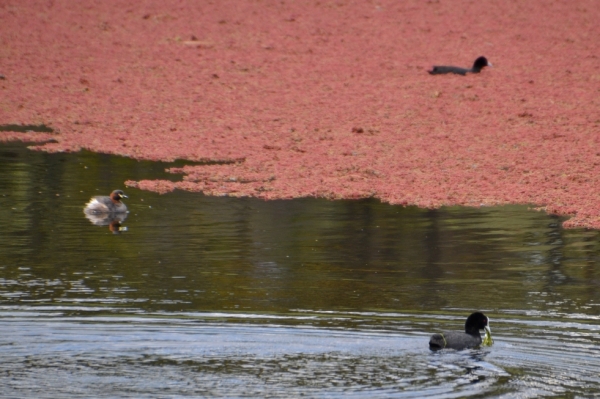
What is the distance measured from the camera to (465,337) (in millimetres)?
10203

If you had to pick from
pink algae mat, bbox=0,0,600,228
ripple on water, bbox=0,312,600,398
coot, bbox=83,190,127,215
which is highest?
pink algae mat, bbox=0,0,600,228

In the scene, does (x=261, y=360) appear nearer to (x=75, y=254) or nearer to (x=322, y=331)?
(x=322, y=331)

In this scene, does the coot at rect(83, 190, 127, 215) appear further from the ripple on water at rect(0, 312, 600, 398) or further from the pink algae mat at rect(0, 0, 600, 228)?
the ripple on water at rect(0, 312, 600, 398)

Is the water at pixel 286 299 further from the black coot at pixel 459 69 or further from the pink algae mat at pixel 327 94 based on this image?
the black coot at pixel 459 69

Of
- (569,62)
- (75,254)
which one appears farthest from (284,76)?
(75,254)

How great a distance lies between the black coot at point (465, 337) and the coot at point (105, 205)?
7897 mm

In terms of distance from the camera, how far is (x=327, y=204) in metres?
18.5

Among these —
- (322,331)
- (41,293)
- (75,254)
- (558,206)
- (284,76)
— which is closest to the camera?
(322,331)

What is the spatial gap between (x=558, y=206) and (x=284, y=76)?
44.8 ft

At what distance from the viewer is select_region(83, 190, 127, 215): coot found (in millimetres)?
17094

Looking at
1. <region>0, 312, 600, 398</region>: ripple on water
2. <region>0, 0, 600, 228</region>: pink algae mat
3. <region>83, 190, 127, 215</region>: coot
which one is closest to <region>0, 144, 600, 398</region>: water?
<region>0, 312, 600, 398</region>: ripple on water

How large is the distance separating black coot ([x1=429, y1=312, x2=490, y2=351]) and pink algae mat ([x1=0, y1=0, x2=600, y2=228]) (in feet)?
21.6

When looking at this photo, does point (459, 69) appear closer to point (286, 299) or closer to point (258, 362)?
point (286, 299)

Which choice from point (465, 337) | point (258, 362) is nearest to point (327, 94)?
point (465, 337)
